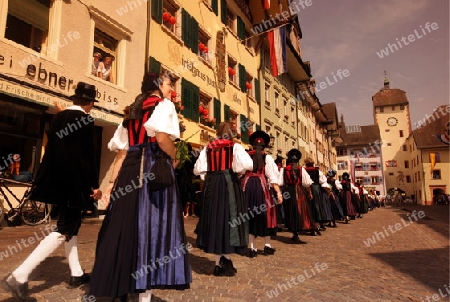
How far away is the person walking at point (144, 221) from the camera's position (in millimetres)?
2355

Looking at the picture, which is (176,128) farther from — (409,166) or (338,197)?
(409,166)

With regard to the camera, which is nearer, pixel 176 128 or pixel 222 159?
pixel 176 128

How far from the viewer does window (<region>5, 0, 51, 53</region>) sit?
799cm

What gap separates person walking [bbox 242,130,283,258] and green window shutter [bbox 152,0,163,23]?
868 centimetres

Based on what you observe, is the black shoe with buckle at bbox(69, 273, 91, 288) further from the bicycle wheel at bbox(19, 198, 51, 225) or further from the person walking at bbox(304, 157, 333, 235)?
the person walking at bbox(304, 157, 333, 235)

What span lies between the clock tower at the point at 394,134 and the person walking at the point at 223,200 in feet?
235

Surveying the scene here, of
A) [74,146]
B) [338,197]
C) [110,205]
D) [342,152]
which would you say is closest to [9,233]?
[74,146]

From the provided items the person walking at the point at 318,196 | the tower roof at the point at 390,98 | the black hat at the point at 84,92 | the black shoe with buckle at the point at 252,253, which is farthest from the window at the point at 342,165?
the black hat at the point at 84,92

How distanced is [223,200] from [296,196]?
376 centimetres

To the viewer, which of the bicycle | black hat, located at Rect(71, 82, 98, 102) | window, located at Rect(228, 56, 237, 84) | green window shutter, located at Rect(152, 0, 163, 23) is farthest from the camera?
window, located at Rect(228, 56, 237, 84)

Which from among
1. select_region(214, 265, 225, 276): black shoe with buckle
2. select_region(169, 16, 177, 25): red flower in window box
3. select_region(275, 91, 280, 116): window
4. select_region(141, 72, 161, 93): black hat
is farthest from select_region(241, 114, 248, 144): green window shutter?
select_region(141, 72, 161, 93): black hat

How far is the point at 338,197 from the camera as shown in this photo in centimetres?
1353

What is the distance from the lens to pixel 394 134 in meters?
72.9

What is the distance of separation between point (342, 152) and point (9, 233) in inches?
2793
